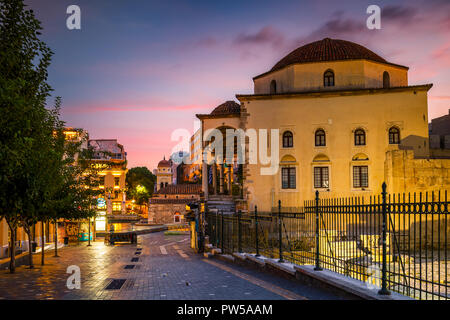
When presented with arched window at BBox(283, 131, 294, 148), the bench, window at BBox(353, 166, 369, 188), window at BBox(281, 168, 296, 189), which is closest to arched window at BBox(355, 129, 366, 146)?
window at BBox(353, 166, 369, 188)

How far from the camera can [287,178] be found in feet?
98.0

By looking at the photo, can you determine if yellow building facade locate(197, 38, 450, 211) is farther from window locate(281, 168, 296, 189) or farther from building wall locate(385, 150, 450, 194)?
building wall locate(385, 150, 450, 194)

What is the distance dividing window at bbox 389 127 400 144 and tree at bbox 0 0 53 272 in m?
25.8

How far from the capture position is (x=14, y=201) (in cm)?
863

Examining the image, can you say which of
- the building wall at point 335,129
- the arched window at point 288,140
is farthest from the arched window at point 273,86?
the arched window at point 288,140

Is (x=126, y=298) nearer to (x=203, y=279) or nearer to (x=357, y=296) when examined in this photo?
(x=203, y=279)

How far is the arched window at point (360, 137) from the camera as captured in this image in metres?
29.3

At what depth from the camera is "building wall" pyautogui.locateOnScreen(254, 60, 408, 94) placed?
30.1 meters

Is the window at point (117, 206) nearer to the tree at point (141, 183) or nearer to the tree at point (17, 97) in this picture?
the tree at point (141, 183)

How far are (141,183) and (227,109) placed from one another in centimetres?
6944

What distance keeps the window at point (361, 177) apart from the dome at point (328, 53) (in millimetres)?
8703
